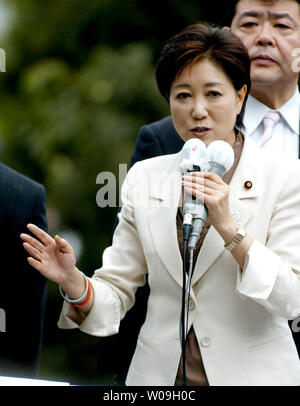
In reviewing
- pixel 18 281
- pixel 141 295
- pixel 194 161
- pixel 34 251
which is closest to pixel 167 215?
pixel 194 161

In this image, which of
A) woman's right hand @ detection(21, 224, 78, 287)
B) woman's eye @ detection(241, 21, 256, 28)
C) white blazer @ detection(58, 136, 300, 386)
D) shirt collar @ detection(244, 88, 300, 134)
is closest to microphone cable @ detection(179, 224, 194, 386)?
white blazer @ detection(58, 136, 300, 386)

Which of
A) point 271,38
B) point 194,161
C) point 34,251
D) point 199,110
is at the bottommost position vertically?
point 34,251

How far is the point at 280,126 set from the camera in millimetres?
3941

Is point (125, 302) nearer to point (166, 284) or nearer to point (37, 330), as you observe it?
point (166, 284)

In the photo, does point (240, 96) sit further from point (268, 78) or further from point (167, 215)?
point (268, 78)

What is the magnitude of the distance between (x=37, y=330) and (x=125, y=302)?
0.75 meters

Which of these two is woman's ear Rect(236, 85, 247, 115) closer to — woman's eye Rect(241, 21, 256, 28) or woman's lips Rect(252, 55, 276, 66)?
woman's lips Rect(252, 55, 276, 66)

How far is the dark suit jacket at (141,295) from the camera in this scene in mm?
3727

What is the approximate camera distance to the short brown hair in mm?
3158

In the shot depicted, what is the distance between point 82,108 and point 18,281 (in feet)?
12.0

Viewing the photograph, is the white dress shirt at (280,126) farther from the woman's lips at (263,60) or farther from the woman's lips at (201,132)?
the woman's lips at (201,132)

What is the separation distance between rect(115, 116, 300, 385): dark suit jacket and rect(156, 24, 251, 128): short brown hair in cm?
71

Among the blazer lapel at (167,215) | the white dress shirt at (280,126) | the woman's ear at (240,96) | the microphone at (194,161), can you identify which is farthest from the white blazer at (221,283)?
the white dress shirt at (280,126)
